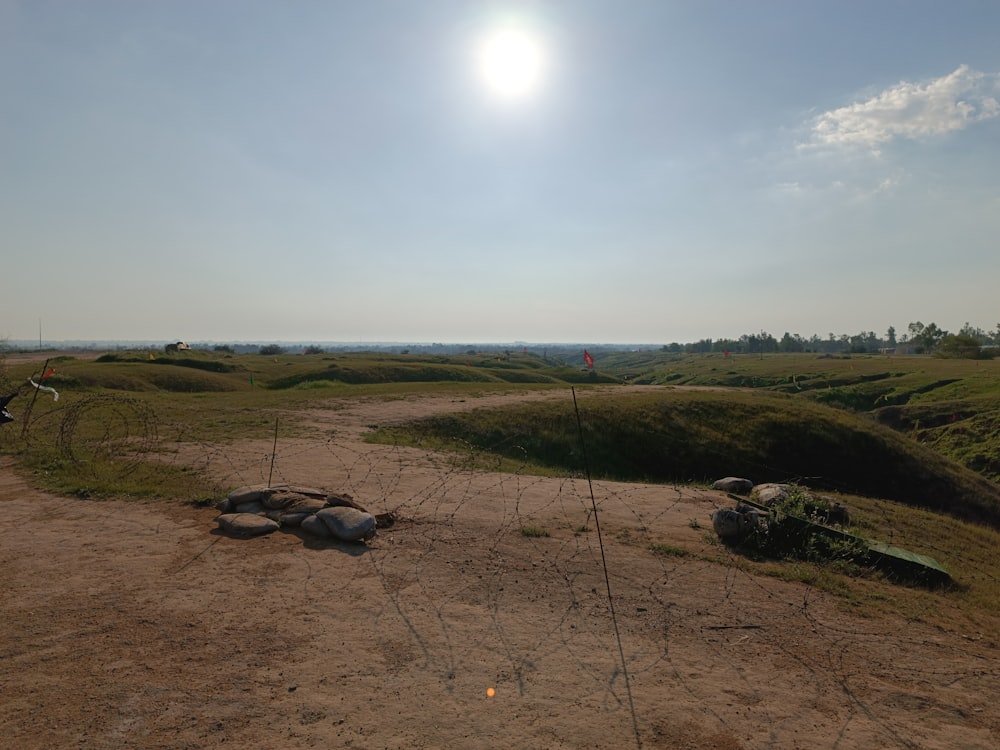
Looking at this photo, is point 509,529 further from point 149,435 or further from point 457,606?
point 149,435

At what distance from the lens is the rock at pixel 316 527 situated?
10.6 m

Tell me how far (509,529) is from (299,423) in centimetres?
1508

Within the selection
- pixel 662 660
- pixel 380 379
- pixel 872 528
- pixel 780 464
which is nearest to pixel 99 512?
pixel 662 660

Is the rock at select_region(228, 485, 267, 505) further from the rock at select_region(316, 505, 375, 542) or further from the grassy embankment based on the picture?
the rock at select_region(316, 505, 375, 542)

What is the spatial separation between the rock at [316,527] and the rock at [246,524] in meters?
0.63

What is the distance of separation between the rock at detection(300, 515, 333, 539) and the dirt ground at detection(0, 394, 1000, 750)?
11.3 inches

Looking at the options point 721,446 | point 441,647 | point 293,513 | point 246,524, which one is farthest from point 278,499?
point 721,446

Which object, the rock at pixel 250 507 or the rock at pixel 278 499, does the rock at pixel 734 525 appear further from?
the rock at pixel 250 507

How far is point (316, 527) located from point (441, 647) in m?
4.75

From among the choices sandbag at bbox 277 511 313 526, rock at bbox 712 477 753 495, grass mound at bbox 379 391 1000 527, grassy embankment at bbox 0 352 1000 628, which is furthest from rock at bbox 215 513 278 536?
rock at bbox 712 477 753 495

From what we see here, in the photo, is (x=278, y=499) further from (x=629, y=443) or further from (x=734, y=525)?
(x=629, y=443)

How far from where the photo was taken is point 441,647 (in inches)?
272

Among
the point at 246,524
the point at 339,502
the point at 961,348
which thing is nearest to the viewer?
the point at 246,524

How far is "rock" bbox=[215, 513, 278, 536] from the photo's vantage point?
10547 millimetres
